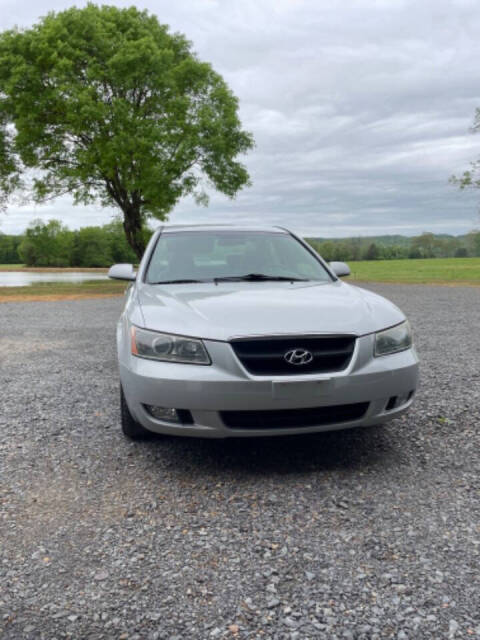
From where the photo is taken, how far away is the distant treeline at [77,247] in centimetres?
7656

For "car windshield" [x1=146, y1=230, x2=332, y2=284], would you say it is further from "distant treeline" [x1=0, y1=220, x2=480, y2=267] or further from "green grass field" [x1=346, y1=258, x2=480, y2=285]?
"distant treeline" [x1=0, y1=220, x2=480, y2=267]

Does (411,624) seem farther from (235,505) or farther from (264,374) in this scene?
(264,374)

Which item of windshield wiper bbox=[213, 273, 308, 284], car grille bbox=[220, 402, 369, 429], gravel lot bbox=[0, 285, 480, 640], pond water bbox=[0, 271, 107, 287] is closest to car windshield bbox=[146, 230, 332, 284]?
windshield wiper bbox=[213, 273, 308, 284]

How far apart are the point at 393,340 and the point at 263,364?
0.91 metres

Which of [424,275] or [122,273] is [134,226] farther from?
[122,273]

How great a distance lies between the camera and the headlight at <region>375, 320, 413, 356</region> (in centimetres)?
331

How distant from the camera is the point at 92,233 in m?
78.2

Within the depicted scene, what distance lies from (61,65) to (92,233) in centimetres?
5891

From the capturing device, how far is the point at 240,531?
265 centimetres

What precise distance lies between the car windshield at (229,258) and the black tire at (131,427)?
1.11 meters

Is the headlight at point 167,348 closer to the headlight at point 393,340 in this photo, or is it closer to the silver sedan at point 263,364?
the silver sedan at point 263,364

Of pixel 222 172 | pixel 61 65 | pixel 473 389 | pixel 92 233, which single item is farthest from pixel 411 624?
pixel 92 233

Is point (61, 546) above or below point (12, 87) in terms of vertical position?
below

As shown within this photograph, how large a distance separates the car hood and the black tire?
75 centimetres
